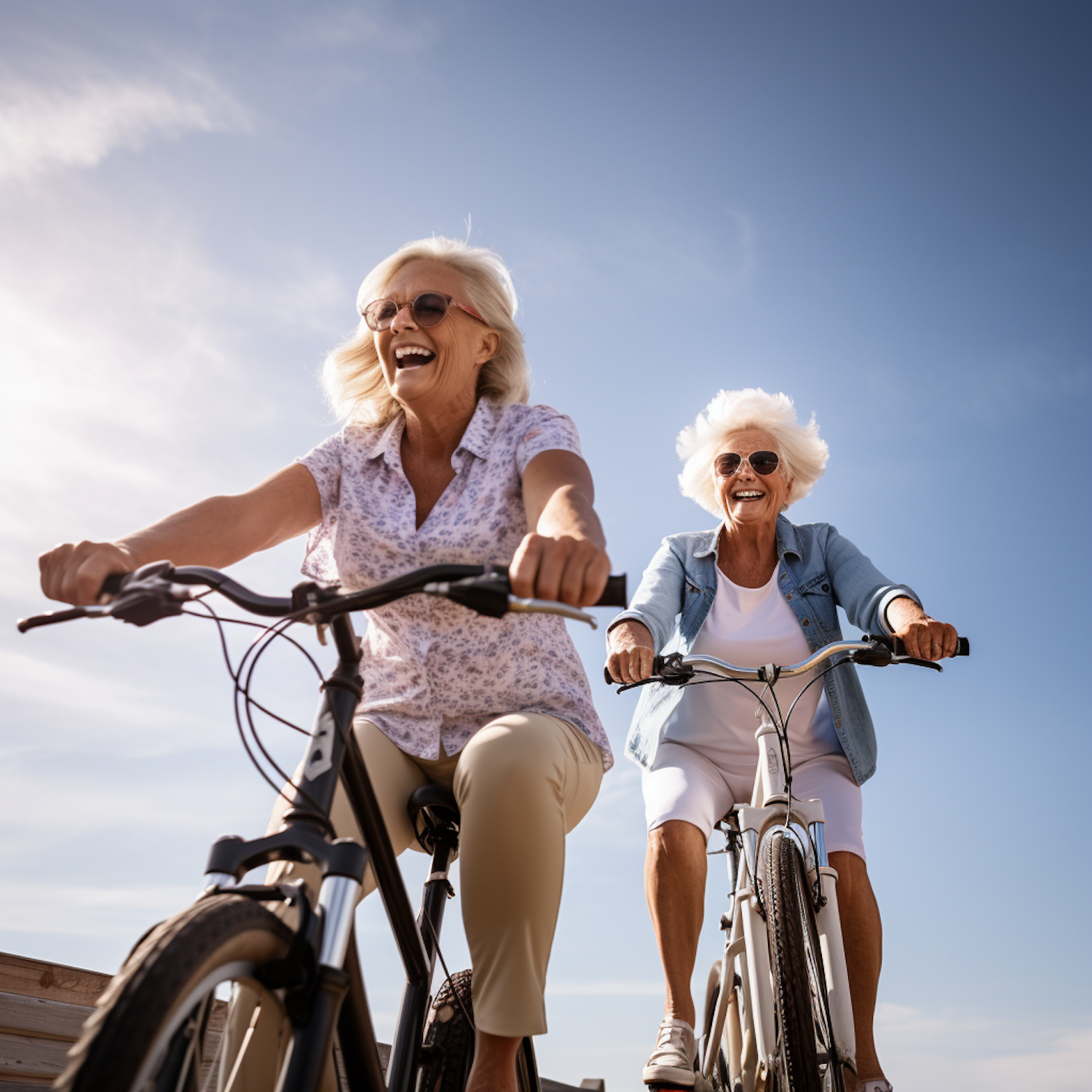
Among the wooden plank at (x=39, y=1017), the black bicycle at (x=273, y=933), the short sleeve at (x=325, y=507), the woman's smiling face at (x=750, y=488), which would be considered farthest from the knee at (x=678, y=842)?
the wooden plank at (x=39, y=1017)

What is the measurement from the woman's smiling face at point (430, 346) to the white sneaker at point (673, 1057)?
2.08m

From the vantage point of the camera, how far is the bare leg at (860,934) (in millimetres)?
3188

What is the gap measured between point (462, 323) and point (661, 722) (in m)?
1.82

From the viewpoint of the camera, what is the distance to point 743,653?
12.6ft

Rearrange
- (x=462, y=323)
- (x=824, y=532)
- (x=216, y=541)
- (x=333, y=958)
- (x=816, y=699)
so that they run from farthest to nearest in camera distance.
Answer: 1. (x=824, y=532)
2. (x=816, y=699)
3. (x=462, y=323)
4. (x=216, y=541)
5. (x=333, y=958)

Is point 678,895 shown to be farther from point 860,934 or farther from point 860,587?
point 860,587

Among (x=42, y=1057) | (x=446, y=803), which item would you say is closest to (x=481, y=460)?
(x=446, y=803)

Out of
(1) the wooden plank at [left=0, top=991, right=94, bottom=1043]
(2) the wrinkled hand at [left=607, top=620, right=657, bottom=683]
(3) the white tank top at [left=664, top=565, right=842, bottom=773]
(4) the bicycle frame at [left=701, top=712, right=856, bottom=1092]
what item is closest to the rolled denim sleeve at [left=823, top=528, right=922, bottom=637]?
(3) the white tank top at [left=664, top=565, right=842, bottom=773]

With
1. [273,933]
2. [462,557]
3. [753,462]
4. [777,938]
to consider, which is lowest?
[273,933]

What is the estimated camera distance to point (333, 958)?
137 cm

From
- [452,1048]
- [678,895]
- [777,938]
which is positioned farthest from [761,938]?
[452,1048]

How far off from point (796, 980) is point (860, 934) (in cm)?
73

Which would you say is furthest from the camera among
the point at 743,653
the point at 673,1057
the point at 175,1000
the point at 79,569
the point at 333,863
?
the point at 743,653

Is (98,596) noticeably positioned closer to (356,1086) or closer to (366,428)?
(356,1086)
